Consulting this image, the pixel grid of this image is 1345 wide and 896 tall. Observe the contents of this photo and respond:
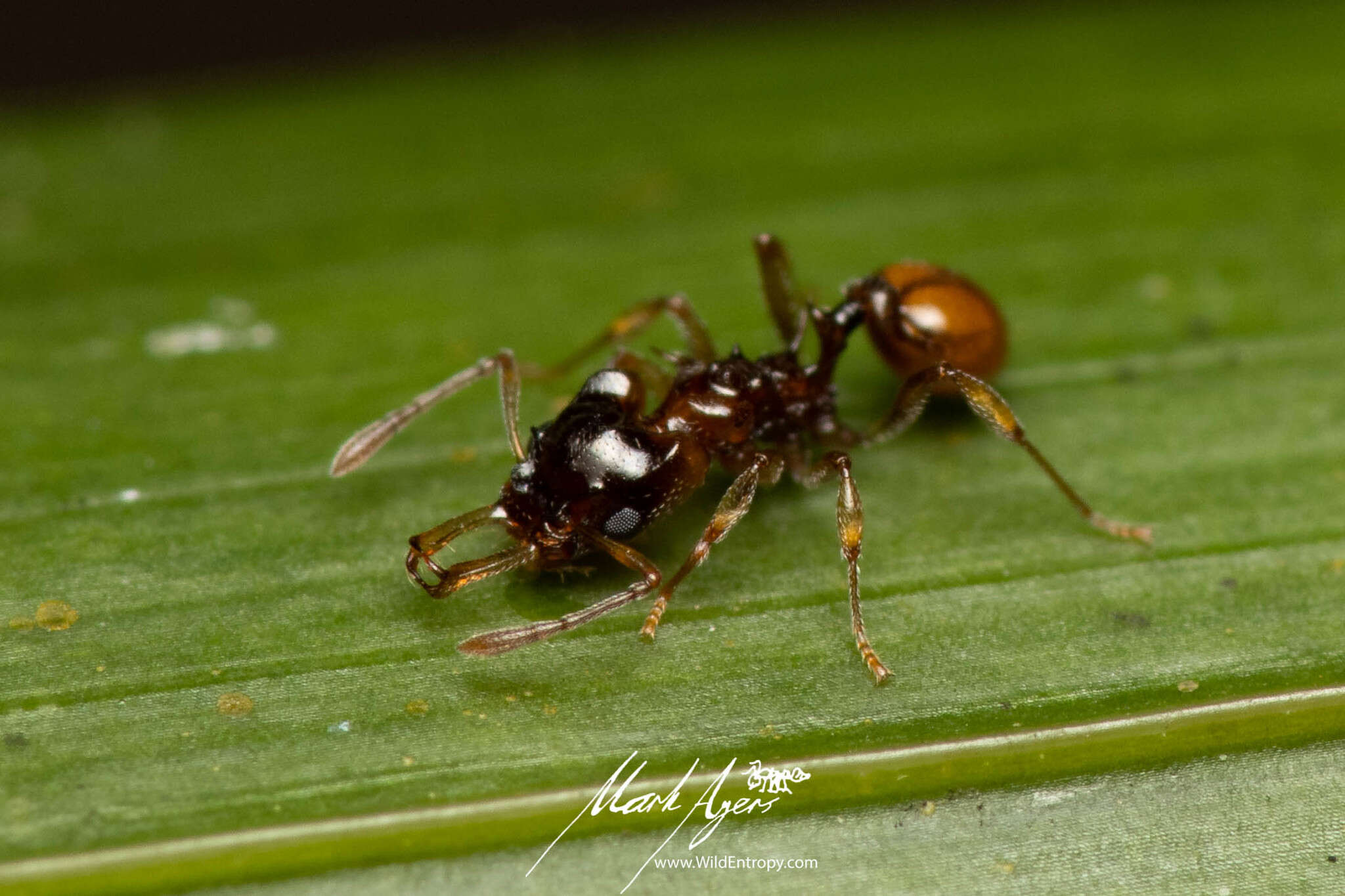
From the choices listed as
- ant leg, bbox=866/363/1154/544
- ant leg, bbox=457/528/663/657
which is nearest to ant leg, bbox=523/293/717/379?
ant leg, bbox=866/363/1154/544

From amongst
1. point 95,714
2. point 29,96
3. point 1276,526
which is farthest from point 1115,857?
point 29,96

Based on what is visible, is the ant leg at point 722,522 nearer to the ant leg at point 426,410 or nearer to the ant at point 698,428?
the ant at point 698,428

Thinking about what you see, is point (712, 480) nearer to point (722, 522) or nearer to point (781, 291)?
point (722, 522)

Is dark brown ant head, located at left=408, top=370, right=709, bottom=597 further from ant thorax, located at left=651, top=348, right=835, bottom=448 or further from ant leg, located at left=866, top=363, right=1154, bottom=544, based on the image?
ant leg, located at left=866, top=363, right=1154, bottom=544

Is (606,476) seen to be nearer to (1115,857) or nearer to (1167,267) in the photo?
(1115,857)
